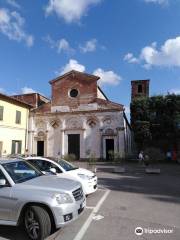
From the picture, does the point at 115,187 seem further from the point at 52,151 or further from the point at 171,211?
the point at 52,151

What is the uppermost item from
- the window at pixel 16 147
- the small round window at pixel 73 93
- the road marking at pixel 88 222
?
the small round window at pixel 73 93

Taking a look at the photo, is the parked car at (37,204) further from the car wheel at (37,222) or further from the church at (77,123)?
the church at (77,123)

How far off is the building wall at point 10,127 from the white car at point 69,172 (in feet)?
56.9

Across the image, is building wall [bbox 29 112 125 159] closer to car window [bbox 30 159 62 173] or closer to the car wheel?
car window [bbox 30 159 62 173]

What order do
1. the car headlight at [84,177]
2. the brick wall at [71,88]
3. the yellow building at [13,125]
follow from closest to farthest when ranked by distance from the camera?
the car headlight at [84,177]
the yellow building at [13,125]
the brick wall at [71,88]

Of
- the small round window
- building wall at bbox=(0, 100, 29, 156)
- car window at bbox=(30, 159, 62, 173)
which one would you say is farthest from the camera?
the small round window

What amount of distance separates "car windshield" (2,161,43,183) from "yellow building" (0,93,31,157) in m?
19.7

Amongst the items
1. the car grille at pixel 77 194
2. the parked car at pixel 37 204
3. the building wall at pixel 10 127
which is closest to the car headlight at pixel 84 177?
the car grille at pixel 77 194

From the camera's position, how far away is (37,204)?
5332 millimetres

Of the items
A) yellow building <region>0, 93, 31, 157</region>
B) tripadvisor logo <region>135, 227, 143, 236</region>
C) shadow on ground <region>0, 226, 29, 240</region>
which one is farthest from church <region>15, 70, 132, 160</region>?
shadow on ground <region>0, 226, 29, 240</region>

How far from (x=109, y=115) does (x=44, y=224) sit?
2579cm

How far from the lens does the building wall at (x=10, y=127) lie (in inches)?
1033

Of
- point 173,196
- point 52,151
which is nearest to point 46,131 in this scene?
point 52,151

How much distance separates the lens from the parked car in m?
5.18
